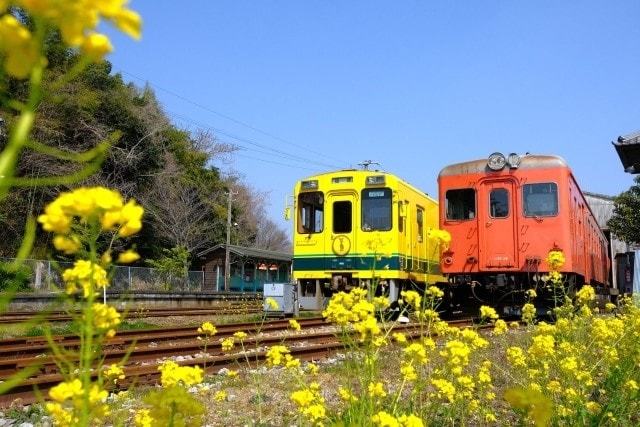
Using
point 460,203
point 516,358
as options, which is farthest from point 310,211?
point 516,358

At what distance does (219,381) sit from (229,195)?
1267 inches

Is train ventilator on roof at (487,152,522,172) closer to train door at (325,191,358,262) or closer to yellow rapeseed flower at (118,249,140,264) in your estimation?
train door at (325,191,358,262)

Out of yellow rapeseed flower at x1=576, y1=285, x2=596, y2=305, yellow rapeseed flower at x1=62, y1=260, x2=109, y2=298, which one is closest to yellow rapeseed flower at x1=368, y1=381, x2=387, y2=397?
yellow rapeseed flower at x1=62, y1=260, x2=109, y2=298

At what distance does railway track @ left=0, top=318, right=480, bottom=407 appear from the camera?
5.01 meters

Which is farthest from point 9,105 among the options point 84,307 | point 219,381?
point 219,381

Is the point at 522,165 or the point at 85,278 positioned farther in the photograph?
the point at 522,165

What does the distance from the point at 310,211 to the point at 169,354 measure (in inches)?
241

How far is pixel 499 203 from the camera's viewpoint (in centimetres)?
1180

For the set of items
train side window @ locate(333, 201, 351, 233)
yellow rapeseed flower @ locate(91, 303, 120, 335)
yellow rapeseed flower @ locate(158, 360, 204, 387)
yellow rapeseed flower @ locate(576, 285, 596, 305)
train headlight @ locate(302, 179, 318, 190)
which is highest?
train headlight @ locate(302, 179, 318, 190)

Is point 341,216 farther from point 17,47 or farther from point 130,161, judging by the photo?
point 130,161

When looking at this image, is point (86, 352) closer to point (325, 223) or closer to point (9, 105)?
point (9, 105)

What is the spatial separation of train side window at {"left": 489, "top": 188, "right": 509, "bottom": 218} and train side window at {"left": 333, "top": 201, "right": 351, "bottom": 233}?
2819mm

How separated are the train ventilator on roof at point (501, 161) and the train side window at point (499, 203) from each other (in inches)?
17.0

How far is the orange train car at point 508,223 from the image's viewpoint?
11.2 metres
